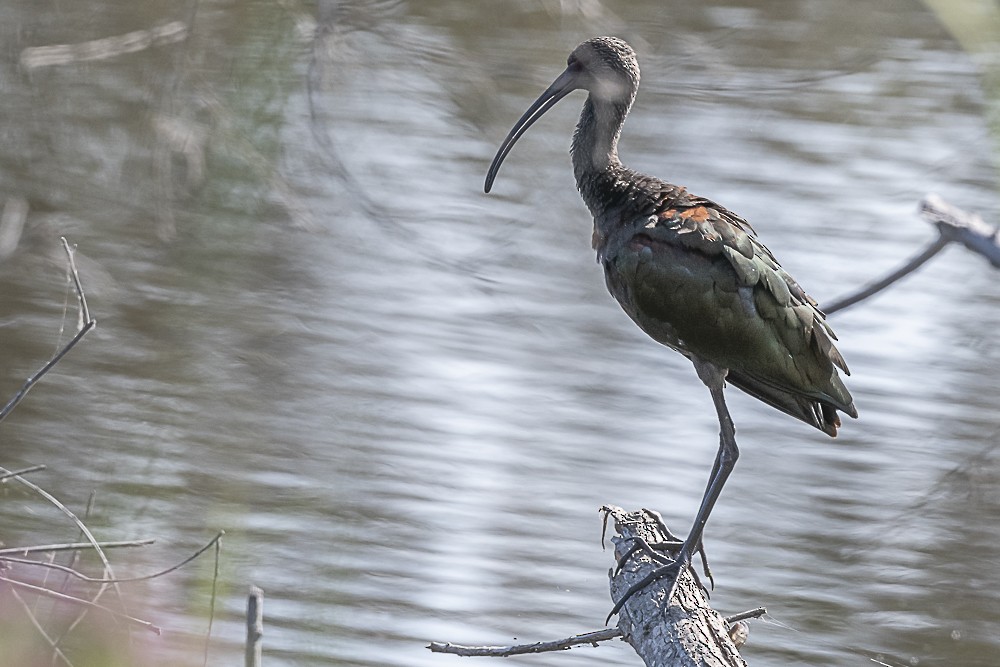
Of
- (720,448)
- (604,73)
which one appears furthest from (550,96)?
(720,448)

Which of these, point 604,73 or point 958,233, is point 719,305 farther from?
point 958,233

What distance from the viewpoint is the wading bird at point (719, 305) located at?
446 centimetres

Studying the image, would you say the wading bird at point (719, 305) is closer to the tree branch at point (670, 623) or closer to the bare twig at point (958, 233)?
the tree branch at point (670, 623)

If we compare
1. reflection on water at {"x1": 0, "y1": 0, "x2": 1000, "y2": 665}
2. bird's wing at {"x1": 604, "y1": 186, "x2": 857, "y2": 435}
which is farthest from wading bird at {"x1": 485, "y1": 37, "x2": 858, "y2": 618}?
reflection on water at {"x1": 0, "y1": 0, "x2": 1000, "y2": 665}

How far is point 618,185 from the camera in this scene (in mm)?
4805

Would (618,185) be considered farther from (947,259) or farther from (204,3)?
(947,259)

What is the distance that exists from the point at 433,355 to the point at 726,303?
3670 millimetres

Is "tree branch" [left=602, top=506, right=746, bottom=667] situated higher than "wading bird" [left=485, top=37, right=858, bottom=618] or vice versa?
"wading bird" [left=485, top=37, right=858, bottom=618]

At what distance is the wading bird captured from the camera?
4.46 meters

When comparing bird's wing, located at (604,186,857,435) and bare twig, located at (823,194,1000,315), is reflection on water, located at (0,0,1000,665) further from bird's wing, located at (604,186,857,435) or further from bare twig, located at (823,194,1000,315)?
bare twig, located at (823,194,1000,315)

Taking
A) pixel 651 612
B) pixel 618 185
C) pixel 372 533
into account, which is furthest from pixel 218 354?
pixel 651 612

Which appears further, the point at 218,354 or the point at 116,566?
the point at 218,354

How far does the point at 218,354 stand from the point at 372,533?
193cm

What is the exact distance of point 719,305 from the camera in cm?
446
